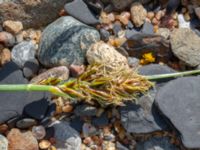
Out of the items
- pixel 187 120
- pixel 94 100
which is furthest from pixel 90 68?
pixel 187 120

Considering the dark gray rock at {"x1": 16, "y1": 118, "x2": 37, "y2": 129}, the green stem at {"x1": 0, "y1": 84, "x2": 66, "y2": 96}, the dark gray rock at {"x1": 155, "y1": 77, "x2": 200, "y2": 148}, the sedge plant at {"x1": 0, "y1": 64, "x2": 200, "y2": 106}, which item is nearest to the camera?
the green stem at {"x1": 0, "y1": 84, "x2": 66, "y2": 96}

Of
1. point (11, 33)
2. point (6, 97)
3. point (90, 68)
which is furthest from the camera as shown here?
point (11, 33)

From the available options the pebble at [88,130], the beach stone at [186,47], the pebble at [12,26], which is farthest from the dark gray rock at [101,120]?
the pebble at [12,26]

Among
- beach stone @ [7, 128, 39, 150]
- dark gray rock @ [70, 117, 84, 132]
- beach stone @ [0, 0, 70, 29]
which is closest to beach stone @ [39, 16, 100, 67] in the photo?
beach stone @ [0, 0, 70, 29]

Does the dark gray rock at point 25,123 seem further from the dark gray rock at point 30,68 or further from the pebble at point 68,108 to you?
the dark gray rock at point 30,68

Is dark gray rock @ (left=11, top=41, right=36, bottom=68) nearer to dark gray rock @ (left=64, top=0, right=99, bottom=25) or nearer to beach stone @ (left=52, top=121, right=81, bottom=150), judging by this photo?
dark gray rock @ (left=64, top=0, right=99, bottom=25)

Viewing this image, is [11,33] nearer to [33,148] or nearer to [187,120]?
[33,148]

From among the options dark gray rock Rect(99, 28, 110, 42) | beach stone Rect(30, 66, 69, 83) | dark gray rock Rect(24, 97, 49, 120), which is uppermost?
dark gray rock Rect(99, 28, 110, 42)
